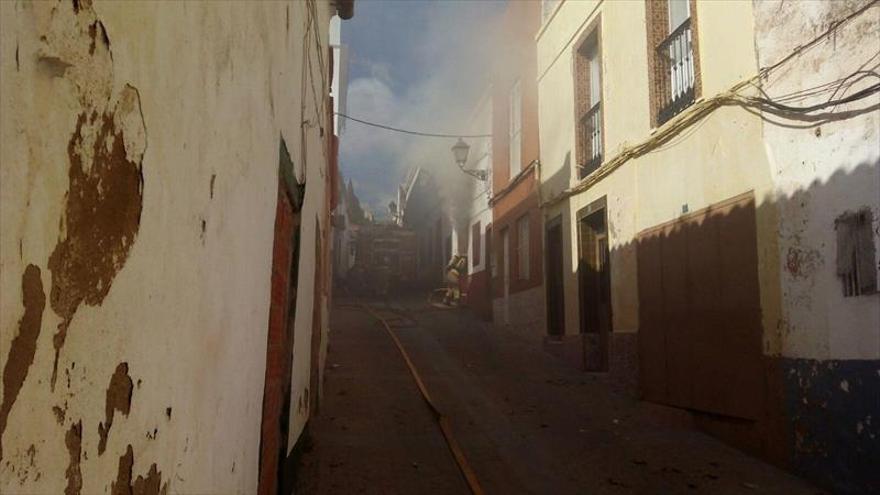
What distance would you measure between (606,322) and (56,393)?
398 inches

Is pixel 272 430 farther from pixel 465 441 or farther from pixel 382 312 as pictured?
pixel 382 312

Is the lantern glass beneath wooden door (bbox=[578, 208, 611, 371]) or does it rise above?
above

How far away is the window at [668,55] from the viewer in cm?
841

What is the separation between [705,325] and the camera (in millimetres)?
7211

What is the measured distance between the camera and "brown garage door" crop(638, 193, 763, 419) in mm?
6555

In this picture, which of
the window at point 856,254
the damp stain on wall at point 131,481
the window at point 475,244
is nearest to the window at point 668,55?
the window at point 856,254

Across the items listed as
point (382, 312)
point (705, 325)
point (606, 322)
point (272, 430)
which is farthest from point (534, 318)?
point (272, 430)

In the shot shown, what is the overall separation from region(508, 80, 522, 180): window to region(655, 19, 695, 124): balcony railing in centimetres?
684

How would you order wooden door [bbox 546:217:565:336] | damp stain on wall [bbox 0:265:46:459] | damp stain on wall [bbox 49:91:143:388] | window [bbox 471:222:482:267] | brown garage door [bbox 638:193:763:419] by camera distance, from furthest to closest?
A: window [bbox 471:222:482:267]
wooden door [bbox 546:217:565:336]
brown garage door [bbox 638:193:763:419]
damp stain on wall [bbox 49:91:143:388]
damp stain on wall [bbox 0:265:46:459]

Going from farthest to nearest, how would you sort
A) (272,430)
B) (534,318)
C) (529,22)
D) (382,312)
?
1. (382,312)
2. (529,22)
3. (534,318)
4. (272,430)

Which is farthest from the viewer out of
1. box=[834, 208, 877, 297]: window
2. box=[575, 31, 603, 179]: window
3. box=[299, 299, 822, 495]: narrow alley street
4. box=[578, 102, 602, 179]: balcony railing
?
box=[575, 31, 603, 179]: window

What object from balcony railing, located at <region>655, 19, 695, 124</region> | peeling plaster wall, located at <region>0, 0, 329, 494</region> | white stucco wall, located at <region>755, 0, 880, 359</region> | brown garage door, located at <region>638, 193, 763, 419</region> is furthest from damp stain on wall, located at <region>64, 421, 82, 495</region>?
balcony railing, located at <region>655, 19, 695, 124</region>

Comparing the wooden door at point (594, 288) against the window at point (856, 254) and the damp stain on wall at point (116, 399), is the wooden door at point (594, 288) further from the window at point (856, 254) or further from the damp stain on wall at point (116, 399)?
the damp stain on wall at point (116, 399)

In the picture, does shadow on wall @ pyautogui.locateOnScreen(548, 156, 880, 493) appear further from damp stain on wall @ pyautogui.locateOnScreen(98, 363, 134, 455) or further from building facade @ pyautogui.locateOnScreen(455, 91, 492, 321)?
building facade @ pyautogui.locateOnScreen(455, 91, 492, 321)
